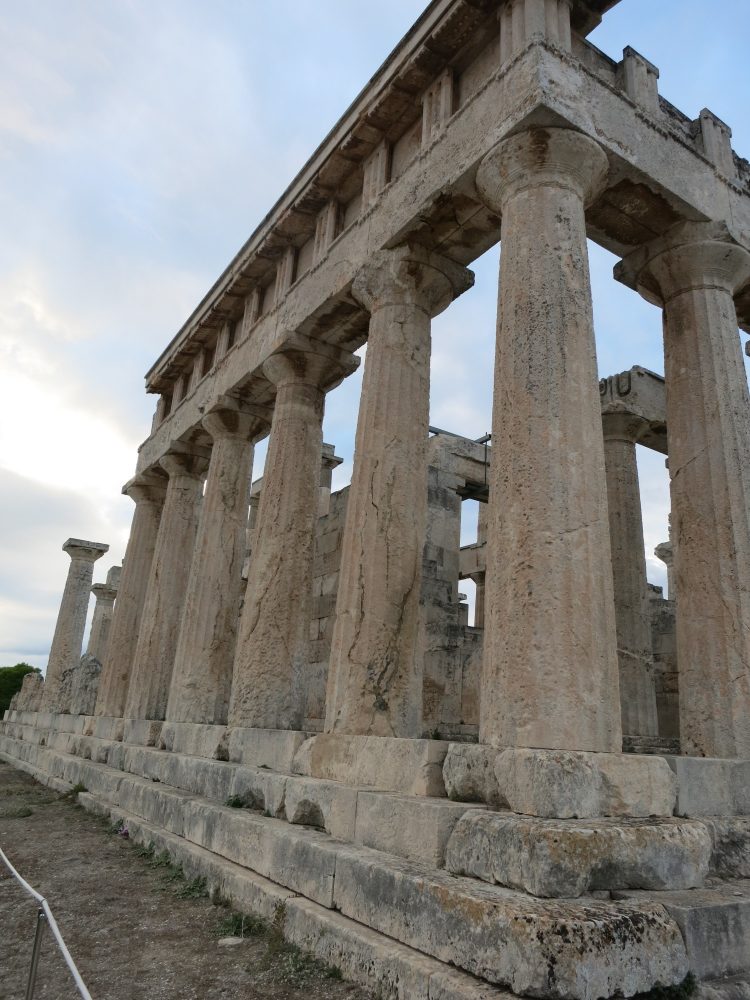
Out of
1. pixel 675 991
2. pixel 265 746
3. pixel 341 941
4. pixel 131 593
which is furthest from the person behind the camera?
pixel 131 593

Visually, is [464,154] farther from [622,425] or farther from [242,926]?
[242,926]

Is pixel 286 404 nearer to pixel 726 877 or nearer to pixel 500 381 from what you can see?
pixel 500 381

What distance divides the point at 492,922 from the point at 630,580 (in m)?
7.91

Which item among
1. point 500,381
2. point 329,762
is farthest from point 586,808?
point 500,381

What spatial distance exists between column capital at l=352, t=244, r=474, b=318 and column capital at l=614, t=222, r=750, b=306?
2136 millimetres

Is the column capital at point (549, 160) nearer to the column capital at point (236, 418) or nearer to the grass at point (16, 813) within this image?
the column capital at point (236, 418)

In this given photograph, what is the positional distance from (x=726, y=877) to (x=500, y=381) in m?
4.02

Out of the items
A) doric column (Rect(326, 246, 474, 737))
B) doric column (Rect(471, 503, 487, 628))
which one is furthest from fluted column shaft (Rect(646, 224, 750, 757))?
doric column (Rect(471, 503, 487, 628))

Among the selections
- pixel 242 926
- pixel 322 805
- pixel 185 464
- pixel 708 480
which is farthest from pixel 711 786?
pixel 185 464

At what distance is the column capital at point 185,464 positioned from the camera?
15.2 m

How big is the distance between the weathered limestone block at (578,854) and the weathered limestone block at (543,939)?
141 mm

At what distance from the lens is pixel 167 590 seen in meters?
14.1

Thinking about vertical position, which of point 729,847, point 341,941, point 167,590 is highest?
point 167,590

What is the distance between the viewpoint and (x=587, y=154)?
663cm
